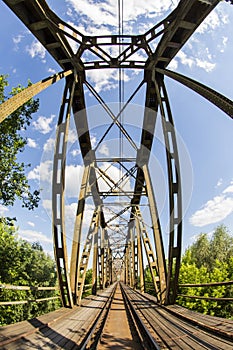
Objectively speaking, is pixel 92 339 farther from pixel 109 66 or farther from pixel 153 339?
pixel 109 66

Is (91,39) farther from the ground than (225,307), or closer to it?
farther from the ground

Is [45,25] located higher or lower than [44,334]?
higher

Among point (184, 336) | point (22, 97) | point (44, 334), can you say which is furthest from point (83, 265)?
point (22, 97)

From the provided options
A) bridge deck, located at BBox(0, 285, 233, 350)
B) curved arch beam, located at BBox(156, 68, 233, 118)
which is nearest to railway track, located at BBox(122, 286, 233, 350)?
bridge deck, located at BBox(0, 285, 233, 350)

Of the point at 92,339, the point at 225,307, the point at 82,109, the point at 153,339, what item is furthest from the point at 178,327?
the point at 225,307

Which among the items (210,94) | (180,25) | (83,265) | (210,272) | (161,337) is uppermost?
(180,25)

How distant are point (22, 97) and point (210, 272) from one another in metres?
37.5

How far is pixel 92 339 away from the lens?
525 centimetres

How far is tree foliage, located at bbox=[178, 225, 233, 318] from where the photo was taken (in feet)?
84.4

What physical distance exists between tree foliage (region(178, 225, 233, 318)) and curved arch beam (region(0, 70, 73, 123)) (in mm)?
24131

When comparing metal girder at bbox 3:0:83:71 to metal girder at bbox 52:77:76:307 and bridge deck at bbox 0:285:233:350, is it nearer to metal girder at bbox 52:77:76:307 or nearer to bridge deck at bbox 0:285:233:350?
metal girder at bbox 52:77:76:307

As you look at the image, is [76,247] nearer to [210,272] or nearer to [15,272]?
[15,272]

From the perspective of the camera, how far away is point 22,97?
16.3 feet

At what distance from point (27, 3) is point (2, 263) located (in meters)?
16.6
